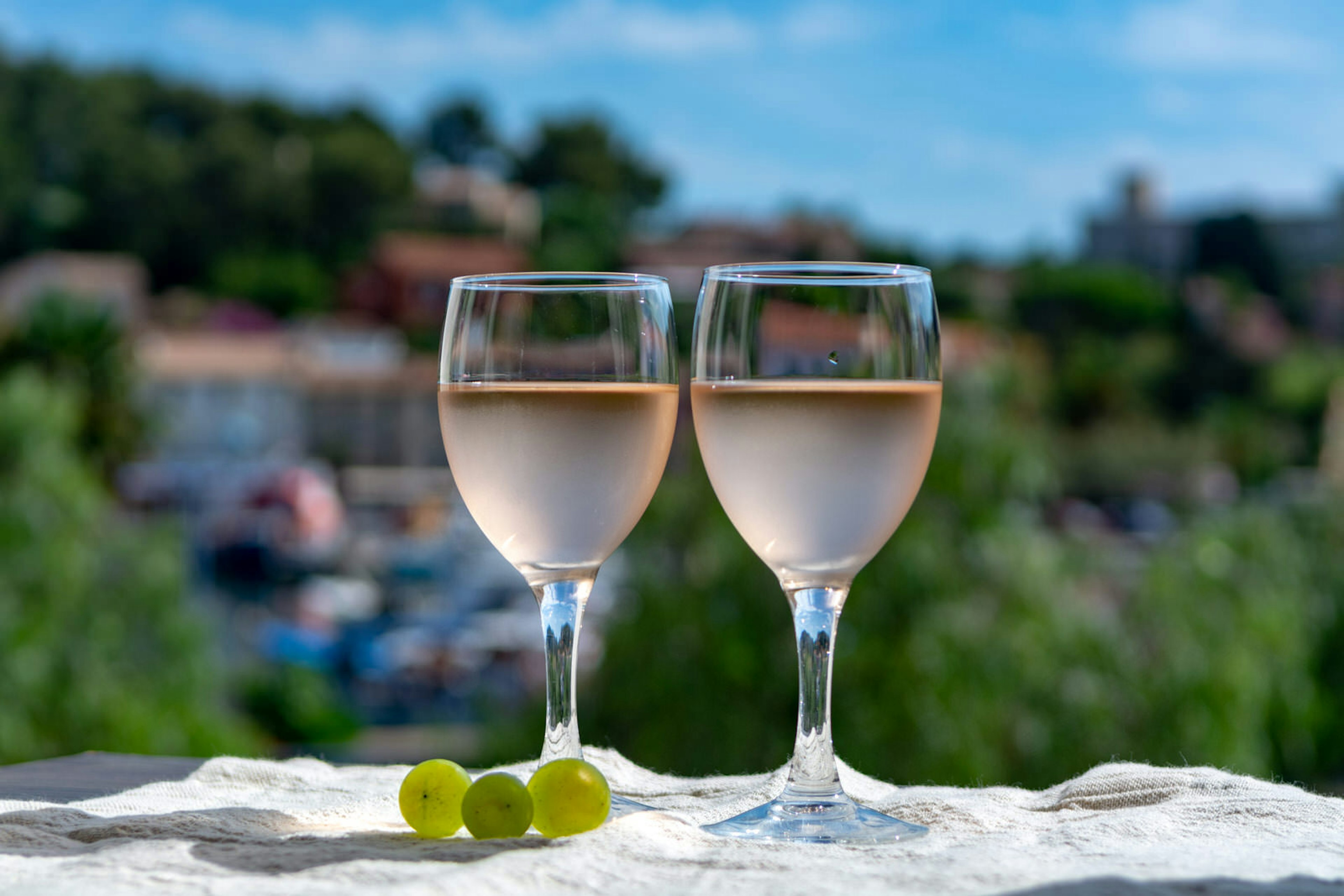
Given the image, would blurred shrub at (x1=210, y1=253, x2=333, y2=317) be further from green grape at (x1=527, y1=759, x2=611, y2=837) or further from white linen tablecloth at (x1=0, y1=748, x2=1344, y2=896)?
green grape at (x1=527, y1=759, x2=611, y2=837)

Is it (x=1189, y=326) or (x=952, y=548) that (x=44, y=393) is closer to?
(x=952, y=548)

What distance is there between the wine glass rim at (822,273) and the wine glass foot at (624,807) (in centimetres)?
25

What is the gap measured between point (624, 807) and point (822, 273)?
272 mm

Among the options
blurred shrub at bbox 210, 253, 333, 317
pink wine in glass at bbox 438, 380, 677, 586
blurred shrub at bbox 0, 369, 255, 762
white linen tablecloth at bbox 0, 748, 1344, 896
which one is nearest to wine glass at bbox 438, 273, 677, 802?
pink wine in glass at bbox 438, 380, 677, 586

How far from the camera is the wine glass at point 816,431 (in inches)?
23.5

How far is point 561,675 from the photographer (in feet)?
2.02

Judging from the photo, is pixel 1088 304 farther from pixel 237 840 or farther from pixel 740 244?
pixel 237 840

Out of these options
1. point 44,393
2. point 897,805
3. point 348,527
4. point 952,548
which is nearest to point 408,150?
point 348,527

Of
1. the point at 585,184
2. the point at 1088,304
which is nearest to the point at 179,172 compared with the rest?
the point at 585,184

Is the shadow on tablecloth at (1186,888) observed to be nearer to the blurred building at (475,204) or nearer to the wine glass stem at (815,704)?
the wine glass stem at (815,704)

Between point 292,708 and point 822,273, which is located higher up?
point 822,273

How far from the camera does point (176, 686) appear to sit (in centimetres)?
609

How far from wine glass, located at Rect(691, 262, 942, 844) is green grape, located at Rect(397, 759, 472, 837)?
117mm

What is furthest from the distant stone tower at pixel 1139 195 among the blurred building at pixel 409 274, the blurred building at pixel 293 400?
the blurred building at pixel 293 400
